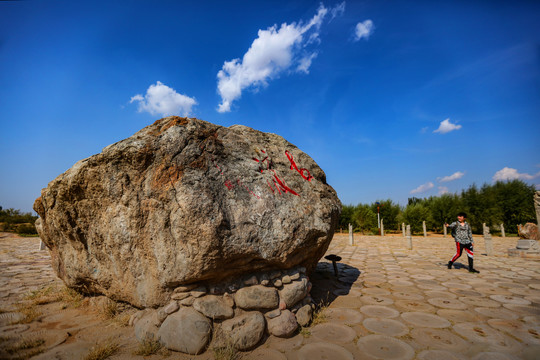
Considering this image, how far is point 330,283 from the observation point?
17.5 ft

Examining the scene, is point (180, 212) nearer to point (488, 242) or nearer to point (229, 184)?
point (229, 184)

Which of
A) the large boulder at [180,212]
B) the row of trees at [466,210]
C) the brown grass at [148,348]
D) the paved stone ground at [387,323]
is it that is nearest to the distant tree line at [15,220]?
the paved stone ground at [387,323]

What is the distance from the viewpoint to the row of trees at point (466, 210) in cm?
2027

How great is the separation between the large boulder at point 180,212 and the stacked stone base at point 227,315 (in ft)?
0.51

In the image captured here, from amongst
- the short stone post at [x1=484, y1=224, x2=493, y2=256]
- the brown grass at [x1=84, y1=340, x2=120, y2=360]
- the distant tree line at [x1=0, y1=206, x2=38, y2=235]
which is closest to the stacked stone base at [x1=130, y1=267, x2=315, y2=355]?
the brown grass at [x1=84, y1=340, x2=120, y2=360]

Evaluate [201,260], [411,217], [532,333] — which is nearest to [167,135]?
[201,260]

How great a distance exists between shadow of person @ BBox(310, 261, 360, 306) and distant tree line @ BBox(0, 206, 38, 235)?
2454 centimetres

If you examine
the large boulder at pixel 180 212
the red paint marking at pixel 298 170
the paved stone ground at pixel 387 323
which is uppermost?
the red paint marking at pixel 298 170

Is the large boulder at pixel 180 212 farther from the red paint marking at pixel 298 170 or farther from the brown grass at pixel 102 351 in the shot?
the brown grass at pixel 102 351

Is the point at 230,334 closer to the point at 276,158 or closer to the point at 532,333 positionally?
the point at 276,158

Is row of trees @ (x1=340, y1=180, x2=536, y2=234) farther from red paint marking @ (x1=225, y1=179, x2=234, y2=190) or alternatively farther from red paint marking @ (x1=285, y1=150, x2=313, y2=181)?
red paint marking @ (x1=225, y1=179, x2=234, y2=190)

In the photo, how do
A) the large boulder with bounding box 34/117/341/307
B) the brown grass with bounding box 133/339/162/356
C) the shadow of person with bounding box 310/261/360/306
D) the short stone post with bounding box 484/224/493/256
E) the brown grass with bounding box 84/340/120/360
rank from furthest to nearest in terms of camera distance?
the short stone post with bounding box 484/224/493/256
the shadow of person with bounding box 310/261/360/306
the large boulder with bounding box 34/117/341/307
the brown grass with bounding box 133/339/162/356
the brown grass with bounding box 84/340/120/360

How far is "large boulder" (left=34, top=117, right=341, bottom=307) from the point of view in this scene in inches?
113

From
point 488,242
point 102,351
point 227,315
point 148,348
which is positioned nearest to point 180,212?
point 227,315
